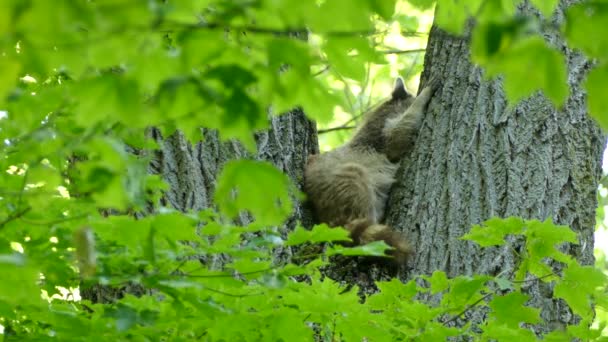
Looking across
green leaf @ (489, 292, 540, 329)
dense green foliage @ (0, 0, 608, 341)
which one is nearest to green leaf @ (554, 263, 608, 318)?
dense green foliage @ (0, 0, 608, 341)

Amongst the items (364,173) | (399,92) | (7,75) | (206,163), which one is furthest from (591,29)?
(399,92)

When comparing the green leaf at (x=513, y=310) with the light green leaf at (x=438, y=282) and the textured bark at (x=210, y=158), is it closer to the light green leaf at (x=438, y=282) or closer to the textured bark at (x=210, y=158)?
the light green leaf at (x=438, y=282)

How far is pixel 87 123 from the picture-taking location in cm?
155

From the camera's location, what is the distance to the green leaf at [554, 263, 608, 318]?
272cm

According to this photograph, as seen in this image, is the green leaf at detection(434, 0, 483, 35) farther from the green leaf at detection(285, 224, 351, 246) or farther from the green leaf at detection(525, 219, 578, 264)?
the green leaf at detection(525, 219, 578, 264)

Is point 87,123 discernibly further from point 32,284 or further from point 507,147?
point 507,147

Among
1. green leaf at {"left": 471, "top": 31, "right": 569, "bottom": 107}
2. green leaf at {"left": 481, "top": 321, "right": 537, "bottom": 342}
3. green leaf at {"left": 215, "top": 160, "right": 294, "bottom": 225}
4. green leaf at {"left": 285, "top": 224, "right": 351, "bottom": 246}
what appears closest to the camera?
green leaf at {"left": 471, "top": 31, "right": 569, "bottom": 107}

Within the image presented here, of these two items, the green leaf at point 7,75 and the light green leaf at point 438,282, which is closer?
the green leaf at point 7,75

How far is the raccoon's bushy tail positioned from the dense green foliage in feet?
3.24

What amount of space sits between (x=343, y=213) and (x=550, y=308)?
218 cm

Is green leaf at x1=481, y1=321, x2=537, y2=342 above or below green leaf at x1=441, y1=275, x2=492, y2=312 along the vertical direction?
below

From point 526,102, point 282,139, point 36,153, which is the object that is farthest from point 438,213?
point 36,153

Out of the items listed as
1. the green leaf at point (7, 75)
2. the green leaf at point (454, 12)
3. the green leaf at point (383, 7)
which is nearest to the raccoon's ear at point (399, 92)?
the green leaf at point (454, 12)

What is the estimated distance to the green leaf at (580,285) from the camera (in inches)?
107
